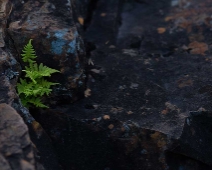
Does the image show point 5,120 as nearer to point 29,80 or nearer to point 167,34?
point 29,80

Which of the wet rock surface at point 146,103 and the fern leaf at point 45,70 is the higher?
the fern leaf at point 45,70

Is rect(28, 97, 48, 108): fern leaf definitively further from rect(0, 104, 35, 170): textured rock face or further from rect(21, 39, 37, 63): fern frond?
rect(0, 104, 35, 170): textured rock face

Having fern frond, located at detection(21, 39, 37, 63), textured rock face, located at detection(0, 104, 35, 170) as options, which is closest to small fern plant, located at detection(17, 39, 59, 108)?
fern frond, located at detection(21, 39, 37, 63)

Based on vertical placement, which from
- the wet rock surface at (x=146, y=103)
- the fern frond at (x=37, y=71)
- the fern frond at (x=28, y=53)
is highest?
the fern frond at (x=28, y=53)

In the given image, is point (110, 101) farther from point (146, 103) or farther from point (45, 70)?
A: point (45, 70)

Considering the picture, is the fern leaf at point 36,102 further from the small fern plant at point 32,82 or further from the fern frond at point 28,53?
the fern frond at point 28,53

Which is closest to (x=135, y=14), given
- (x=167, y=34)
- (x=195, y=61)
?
(x=167, y=34)

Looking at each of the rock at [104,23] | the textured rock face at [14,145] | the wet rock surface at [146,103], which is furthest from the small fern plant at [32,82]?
the rock at [104,23]

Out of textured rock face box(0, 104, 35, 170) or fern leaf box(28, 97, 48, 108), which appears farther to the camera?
fern leaf box(28, 97, 48, 108)
